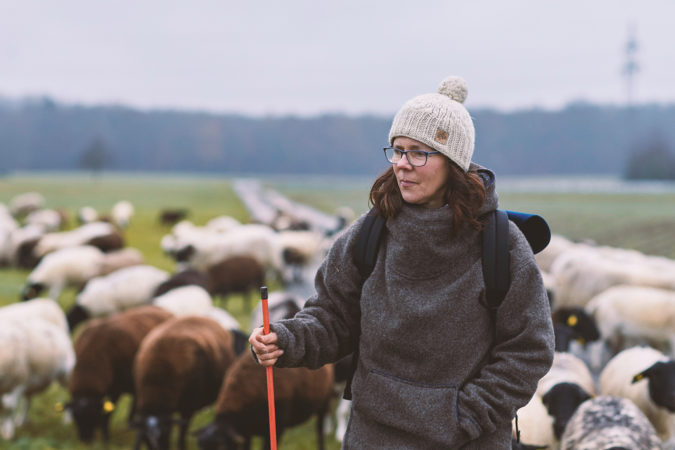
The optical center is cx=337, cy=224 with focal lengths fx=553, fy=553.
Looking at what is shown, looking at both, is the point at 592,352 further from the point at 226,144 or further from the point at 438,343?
the point at 226,144

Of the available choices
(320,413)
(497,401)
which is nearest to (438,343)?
(497,401)

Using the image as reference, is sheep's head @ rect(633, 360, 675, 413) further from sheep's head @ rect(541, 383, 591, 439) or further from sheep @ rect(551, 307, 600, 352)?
sheep @ rect(551, 307, 600, 352)

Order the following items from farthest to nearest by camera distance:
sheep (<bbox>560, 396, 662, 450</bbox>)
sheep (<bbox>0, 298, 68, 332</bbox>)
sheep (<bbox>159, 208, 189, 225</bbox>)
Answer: sheep (<bbox>159, 208, 189, 225</bbox>), sheep (<bbox>0, 298, 68, 332</bbox>), sheep (<bbox>560, 396, 662, 450</bbox>)

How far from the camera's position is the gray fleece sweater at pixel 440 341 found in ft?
6.59

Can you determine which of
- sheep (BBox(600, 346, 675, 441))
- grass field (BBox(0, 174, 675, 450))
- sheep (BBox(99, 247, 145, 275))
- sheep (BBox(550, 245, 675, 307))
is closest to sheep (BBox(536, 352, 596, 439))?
sheep (BBox(600, 346, 675, 441))

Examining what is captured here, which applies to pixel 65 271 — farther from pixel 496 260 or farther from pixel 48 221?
pixel 48 221

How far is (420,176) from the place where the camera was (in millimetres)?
2115

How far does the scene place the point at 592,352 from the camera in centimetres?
804

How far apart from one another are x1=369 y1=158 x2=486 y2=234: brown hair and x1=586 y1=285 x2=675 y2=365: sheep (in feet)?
22.3

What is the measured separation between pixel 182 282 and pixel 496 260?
8637 millimetres

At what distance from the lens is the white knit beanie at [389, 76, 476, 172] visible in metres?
2.10

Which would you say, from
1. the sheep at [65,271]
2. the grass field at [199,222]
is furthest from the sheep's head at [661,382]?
the sheep at [65,271]

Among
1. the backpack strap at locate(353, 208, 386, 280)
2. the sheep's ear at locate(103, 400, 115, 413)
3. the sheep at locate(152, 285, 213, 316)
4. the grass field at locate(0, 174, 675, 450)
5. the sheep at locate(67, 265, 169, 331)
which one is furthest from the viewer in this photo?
the sheep at locate(67, 265, 169, 331)

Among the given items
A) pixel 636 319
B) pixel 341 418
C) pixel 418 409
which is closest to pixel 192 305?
pixel 341 418
